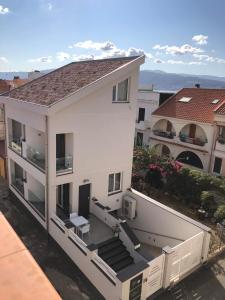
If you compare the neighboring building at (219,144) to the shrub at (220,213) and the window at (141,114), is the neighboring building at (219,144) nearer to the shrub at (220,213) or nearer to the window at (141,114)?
the shrub at (220,213)

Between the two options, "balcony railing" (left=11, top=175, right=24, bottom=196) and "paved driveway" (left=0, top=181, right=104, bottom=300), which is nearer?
"paved driveway" (left=0, top=181, right=104, bottom=300)

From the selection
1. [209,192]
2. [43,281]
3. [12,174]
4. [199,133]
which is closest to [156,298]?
[43,281]

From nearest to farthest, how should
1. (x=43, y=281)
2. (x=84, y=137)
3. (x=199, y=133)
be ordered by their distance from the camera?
(x=43, y=281), (x=84, y=137), (x=199, y=133)

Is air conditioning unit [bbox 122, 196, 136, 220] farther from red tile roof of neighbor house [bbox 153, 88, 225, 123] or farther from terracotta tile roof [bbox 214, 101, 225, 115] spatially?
red tile roof of neighbor house [bbox 153, 88, 225, 123]

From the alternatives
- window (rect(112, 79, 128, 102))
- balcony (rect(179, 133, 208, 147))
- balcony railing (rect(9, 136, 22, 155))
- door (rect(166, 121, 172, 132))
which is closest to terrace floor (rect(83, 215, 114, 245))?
balcony railing (rect(9, 136, 22, 155))

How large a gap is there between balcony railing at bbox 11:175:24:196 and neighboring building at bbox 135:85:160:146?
1771 centimetres

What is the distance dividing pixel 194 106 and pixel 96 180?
18947mm

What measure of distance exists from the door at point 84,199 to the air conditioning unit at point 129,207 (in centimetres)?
256

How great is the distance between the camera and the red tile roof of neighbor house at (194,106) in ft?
93.5

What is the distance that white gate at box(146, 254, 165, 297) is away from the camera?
10.7m

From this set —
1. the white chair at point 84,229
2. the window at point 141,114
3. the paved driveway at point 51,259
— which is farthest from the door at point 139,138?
the white chair at point 84,229

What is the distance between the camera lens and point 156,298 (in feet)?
36.3

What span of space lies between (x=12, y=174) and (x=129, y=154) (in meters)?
9.23

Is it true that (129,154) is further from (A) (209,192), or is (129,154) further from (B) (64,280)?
(B) (64,280)
